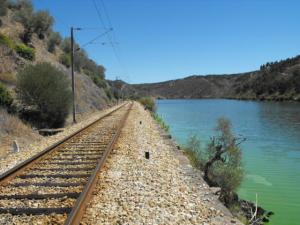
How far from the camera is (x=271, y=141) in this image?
1267 inches

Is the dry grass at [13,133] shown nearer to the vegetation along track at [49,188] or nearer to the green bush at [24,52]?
the vegetation along track at [49,188]

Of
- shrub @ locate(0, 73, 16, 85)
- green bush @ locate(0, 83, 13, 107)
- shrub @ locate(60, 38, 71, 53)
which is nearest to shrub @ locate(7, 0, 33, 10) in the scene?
shrub @ locate(60, 38, 71, 53)

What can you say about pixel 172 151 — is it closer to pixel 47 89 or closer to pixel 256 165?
pixel 256 165

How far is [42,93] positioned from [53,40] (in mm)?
34953

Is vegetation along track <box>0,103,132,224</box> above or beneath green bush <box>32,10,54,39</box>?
beneath

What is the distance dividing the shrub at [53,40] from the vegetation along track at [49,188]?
46.0 m

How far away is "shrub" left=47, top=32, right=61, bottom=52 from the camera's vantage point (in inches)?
2268

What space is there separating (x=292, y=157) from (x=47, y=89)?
50.3ft

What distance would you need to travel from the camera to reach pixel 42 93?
2605 cm

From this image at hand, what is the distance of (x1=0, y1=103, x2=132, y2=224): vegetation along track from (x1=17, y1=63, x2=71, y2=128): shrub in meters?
12.8

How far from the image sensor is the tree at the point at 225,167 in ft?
48.2

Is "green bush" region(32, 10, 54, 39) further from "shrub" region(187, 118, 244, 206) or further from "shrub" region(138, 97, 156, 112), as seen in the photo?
"shrub" region(187, 118, 244, 206)

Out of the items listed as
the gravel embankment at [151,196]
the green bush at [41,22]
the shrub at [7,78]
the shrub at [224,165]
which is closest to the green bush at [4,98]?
the shrub at [7,78]

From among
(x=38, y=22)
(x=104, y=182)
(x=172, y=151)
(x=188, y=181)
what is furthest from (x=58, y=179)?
(x=38, y=22)
